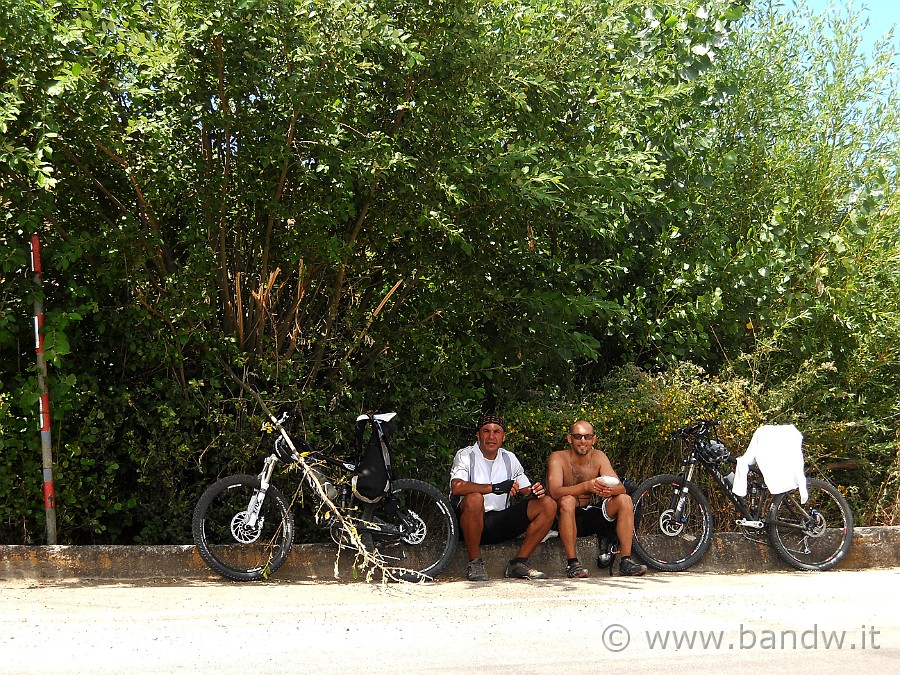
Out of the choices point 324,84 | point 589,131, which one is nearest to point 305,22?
point 324,84

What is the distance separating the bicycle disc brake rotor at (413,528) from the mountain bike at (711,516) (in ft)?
5.93

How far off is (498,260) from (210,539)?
134 inches

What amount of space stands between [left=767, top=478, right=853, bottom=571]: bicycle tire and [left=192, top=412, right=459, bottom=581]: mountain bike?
2839mm

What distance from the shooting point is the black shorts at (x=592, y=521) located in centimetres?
875

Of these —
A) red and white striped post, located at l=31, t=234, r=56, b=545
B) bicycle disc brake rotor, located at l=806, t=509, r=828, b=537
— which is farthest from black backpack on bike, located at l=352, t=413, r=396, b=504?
bicycle disc brake rotor, located at l=806, t=509, r=828, b=537

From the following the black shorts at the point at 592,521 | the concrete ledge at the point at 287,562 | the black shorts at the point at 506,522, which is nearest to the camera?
the concrete ledge at the point at 287,562

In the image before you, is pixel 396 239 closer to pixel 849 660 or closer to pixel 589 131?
pixel 589 131

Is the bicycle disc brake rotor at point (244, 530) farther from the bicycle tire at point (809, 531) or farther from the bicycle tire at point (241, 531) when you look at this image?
the bicycle tire at point (809, 531)

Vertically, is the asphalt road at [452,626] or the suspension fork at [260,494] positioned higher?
the suspension fork at [260,494]

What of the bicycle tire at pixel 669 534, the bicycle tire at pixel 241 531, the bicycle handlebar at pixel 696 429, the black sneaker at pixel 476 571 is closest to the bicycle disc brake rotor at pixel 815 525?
the bicycle tire at pixel 669 534

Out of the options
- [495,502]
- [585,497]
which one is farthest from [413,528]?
[585,497]

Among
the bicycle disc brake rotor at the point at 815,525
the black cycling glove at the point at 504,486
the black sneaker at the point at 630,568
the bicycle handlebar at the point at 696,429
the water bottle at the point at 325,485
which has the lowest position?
the black sneaker at the point at 630,568

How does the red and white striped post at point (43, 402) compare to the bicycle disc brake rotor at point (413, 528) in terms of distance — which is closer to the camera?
the red and white striped post at point (43, 402)

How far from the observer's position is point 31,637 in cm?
605
